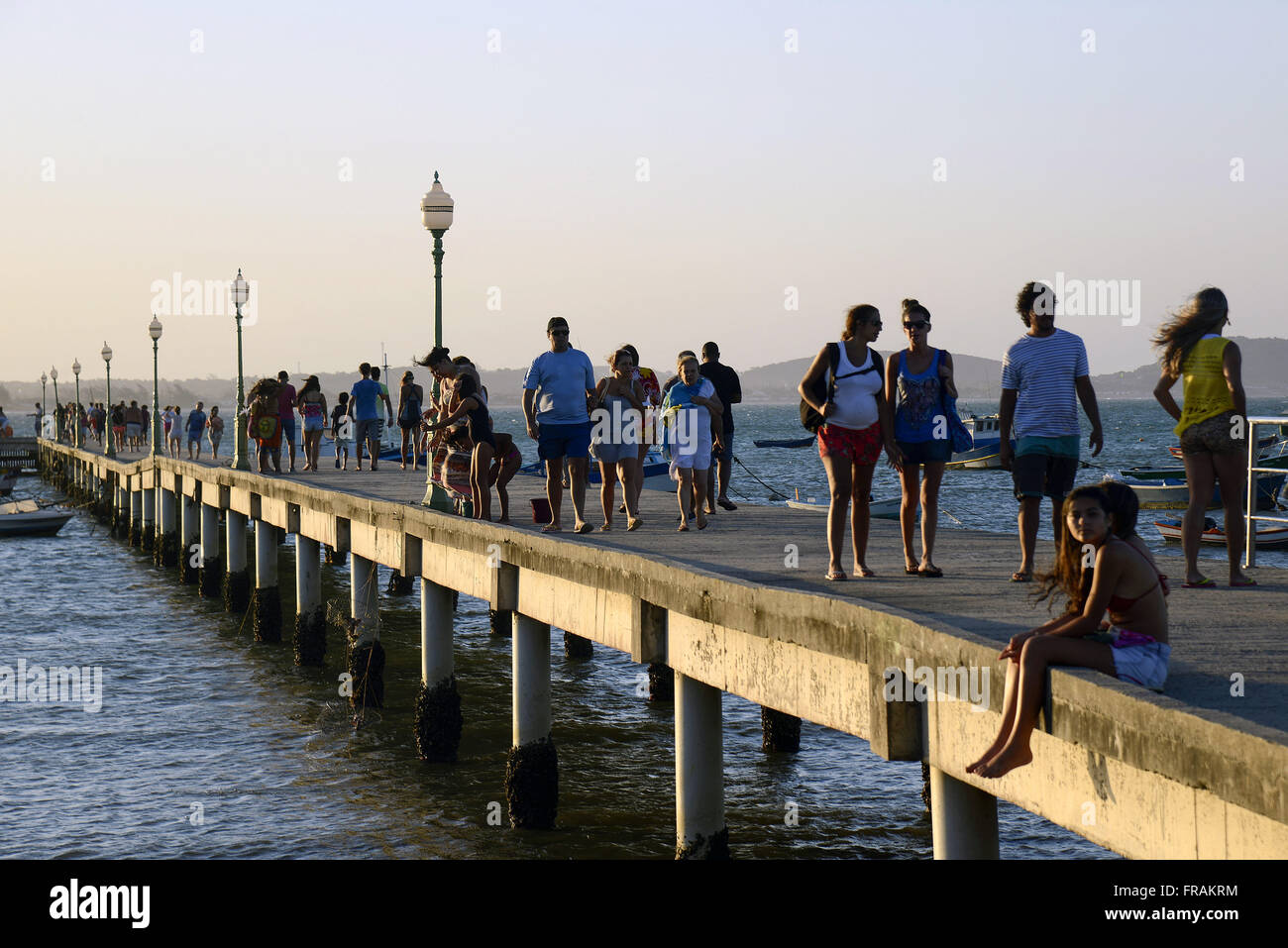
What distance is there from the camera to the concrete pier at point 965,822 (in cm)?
655

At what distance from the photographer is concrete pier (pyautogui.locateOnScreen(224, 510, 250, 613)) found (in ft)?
82.0

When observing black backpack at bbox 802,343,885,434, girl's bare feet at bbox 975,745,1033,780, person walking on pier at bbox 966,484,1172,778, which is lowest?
girl's bare feet at bbox 975,745,1033,780

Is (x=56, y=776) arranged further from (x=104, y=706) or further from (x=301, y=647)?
(x=301, y=647)

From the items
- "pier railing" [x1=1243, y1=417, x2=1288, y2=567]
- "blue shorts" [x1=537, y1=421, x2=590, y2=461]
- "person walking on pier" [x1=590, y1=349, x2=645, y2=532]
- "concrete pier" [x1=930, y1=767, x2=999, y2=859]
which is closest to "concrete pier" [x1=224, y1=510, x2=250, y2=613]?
"person walking on pier" [x1=590, y1=349, x2=645, y2=532]

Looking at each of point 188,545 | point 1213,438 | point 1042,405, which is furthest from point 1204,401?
point 188,545

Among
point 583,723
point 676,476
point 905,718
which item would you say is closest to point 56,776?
point 583,723

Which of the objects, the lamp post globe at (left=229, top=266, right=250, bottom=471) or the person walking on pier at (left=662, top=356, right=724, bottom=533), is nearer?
the person walking on pier at (left=662, top=356, right=724, bottom=533)

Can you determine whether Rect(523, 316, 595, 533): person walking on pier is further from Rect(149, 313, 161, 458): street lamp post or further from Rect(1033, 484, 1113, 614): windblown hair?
Rect(149, 313, 161, 458): street lamp post

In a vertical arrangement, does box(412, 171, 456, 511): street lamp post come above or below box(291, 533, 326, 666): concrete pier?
above

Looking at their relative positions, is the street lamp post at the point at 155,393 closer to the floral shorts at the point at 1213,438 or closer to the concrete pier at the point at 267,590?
the concrete pier at the point at 267,590

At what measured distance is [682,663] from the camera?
9094 mm

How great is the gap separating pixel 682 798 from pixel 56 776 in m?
8.06
